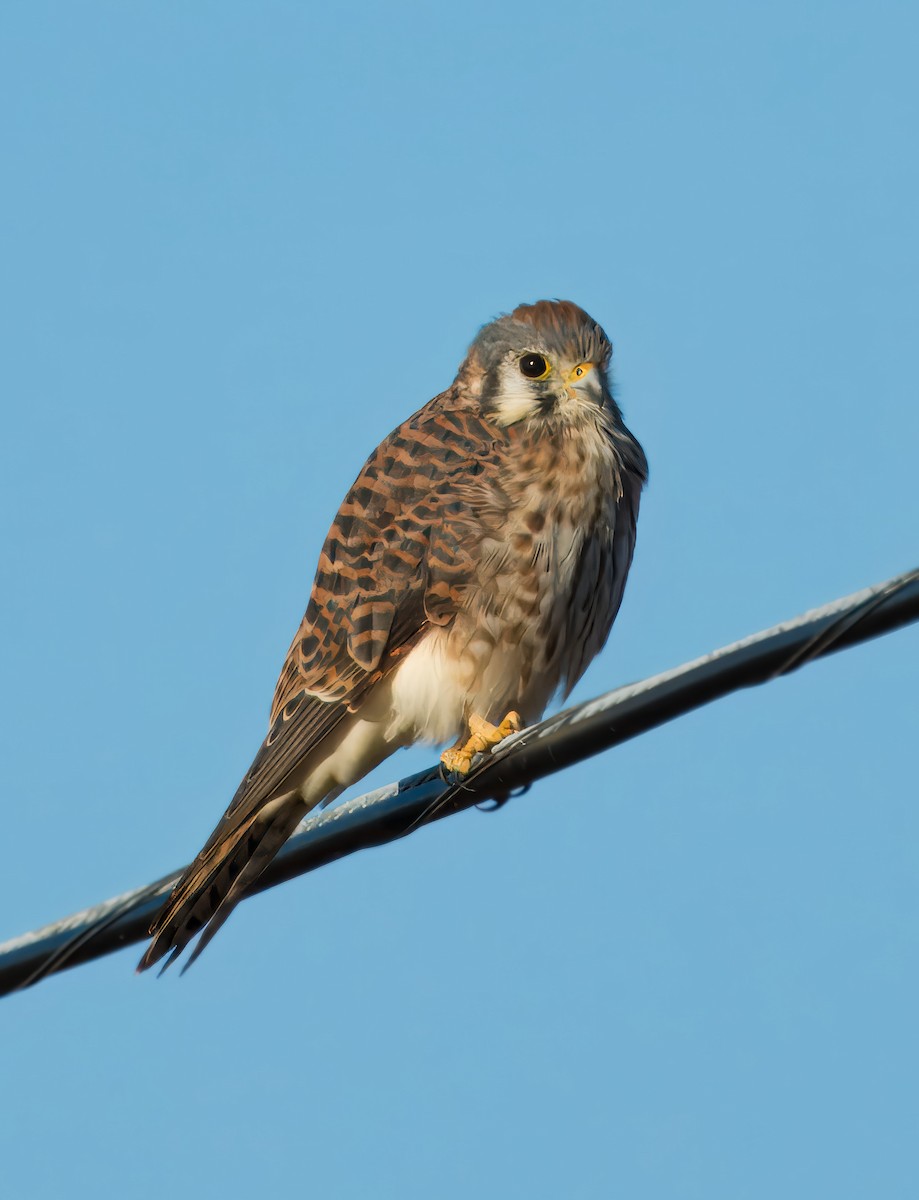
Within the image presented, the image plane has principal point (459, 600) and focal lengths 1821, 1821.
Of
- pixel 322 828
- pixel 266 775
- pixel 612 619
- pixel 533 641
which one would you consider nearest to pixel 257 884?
pixel 266 775

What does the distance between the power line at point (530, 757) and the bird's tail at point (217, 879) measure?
8cm

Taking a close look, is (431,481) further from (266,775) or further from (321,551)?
(266,775)

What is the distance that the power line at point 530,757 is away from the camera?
2.69m

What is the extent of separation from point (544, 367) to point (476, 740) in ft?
3.66

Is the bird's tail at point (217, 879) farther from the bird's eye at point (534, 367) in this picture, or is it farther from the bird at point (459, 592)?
the bird's eye at point (534, 367)

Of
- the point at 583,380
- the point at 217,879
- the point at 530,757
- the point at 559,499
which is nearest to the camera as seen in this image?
the point at 530,757

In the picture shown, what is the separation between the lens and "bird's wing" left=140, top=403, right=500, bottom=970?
4400 millimetres

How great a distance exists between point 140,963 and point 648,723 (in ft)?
4.69

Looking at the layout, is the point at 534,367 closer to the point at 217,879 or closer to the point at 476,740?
the point at 476,740

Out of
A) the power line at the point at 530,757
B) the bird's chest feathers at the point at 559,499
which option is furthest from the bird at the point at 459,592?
the power line at the point at 530,757

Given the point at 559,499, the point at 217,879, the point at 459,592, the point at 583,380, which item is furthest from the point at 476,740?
the point at 583,380

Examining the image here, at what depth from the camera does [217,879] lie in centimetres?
420

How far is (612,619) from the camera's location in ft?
16.3

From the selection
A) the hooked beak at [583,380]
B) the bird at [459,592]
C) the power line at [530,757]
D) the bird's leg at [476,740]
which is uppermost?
the hooked beak at [583,380]
